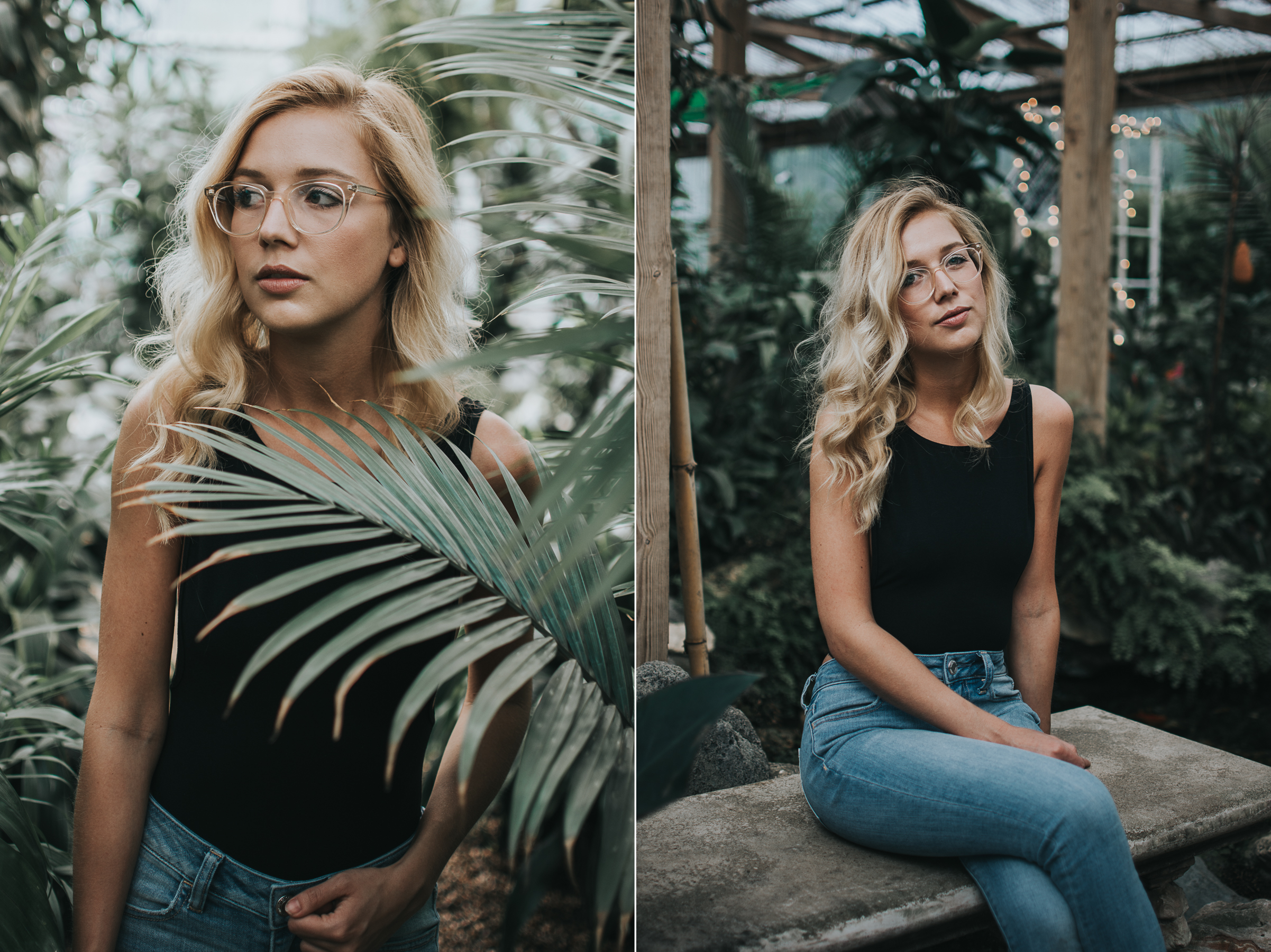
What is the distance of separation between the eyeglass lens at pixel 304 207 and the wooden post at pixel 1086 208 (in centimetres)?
243

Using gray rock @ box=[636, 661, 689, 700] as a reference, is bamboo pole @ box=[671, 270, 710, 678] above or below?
above

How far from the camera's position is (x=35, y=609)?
133cm

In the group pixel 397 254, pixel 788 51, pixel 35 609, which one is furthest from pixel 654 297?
pixel 788 51

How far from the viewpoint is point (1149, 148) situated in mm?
5715

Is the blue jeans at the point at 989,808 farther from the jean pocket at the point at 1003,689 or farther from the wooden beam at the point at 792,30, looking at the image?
the wooden beam at the point at 792,30

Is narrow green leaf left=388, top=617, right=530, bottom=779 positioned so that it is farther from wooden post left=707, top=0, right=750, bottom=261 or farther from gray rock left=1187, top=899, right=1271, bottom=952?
wooden post left=707, top=0, right=750, bottom=261

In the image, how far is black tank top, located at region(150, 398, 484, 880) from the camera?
2.19 feet

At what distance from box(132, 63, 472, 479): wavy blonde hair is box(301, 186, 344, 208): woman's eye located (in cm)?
4

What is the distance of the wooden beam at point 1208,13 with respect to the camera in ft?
13.7

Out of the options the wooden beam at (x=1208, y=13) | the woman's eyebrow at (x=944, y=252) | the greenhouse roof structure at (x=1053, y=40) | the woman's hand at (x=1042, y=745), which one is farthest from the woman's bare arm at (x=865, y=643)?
the wooden beam at (x=1208, y=13)

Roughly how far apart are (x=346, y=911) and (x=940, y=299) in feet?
3.03

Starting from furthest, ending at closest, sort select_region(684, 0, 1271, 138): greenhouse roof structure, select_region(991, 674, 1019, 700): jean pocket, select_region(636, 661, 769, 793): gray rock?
select_region(684, 0, 1271, 138): greenhouse roof structure < select_region(636, 661, 769, 793): gray rock < select_region(991, 674, 1019, 700): jean pocket

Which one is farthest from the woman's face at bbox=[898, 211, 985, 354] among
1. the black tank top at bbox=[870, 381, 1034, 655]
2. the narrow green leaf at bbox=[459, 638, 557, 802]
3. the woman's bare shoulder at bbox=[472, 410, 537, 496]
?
the narrow green leaf at bbox=[459, 638, 557, 802]

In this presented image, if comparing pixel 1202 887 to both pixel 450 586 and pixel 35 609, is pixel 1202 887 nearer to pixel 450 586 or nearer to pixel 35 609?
pixel 450 586
